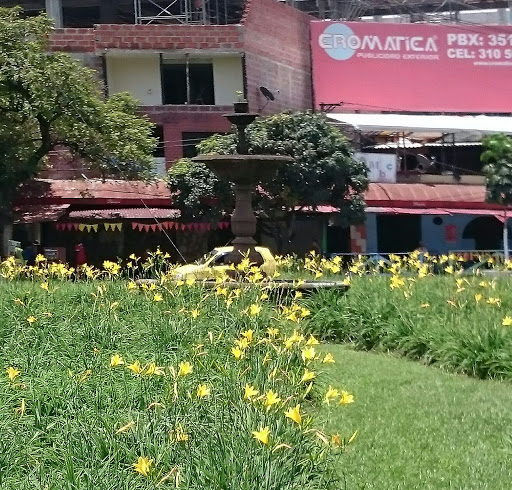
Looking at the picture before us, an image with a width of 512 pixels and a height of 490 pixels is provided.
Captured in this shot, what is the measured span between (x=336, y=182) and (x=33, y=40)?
904cm

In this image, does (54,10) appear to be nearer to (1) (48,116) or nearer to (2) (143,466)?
(1) (48,116)

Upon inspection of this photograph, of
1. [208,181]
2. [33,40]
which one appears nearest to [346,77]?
[208,181]

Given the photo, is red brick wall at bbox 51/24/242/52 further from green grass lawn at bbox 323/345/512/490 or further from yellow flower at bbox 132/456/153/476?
yellow flower at bbox 132/456/153/476

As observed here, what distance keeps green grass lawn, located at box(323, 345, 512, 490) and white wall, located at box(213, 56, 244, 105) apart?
20915mm

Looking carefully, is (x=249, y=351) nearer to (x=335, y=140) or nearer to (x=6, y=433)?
(x=6, y=433)

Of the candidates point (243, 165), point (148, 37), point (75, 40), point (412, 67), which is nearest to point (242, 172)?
point (243, 165)

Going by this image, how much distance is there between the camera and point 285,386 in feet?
16.5

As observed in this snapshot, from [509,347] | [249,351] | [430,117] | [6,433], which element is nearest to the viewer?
[6,433]

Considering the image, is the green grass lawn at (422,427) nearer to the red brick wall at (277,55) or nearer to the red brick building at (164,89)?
the red brick building at (164,89)

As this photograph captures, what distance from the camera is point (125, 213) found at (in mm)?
24406

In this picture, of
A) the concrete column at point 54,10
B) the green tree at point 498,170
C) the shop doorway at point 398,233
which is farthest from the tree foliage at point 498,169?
the concrete column at point 54,10

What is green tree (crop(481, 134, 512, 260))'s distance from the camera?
2589 cm

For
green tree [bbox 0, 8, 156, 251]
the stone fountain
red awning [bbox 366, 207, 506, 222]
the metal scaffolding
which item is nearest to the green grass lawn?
the stone fountain

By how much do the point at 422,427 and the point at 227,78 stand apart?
76.5 feet
